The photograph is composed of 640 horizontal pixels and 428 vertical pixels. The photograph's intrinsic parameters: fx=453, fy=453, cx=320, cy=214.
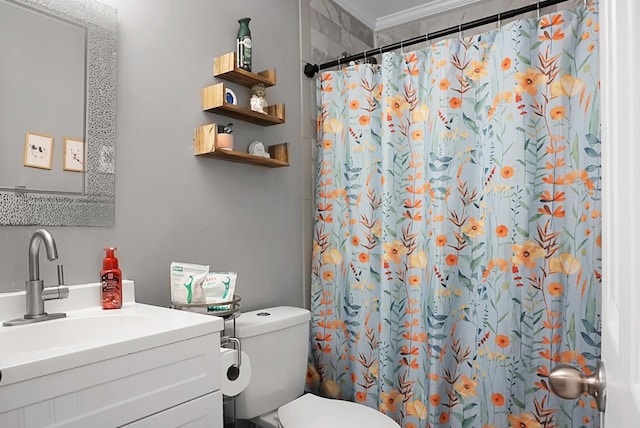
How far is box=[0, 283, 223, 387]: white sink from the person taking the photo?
877mm

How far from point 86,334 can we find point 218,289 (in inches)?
16.0

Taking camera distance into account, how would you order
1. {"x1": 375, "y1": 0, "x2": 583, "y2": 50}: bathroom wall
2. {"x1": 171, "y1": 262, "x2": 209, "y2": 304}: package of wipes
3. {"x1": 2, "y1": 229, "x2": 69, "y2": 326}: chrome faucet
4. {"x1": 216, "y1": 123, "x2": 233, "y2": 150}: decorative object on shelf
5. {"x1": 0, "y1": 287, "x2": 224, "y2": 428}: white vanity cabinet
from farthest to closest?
{"x1": 375, "y1": 0, "x2": 583, "y2": 50}: bathroom wall
{"x1": 216, "y1": 123, "x2": 233, "y2": 150}: decorative object on shelf
{"x1": 171, "y1": 262, "x2": 209, "y2": 304}: package of wipes
{"x1": 2, "y1": 229, "x2": 69, "y2": 326}: chrome faucet
{"x1": 0, "y1": 287, "x2": 224, "y2": 428}: white vanity cabinet

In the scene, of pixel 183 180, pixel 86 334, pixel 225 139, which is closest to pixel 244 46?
pixel 225 139

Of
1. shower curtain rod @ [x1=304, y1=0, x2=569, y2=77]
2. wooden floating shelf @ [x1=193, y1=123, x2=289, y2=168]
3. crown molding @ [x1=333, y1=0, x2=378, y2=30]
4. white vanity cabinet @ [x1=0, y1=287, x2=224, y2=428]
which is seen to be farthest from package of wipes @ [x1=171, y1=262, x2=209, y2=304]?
crown molding @ [x1=333, y1=0, x2=378, y2=30]

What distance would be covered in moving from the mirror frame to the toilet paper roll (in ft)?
1.97

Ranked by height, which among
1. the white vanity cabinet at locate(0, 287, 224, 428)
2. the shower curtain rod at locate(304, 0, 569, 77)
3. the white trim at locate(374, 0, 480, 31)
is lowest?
the white vanity cabinet at locate(0, 287, 224, 428)

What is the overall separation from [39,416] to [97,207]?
29.6 inches

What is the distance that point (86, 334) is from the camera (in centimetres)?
131

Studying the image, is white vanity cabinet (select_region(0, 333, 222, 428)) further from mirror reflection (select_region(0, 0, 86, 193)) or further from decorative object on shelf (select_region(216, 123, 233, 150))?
decorative object on shelf (select_region(216, 123, 233, 150))

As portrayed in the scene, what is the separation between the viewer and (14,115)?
4.24ft

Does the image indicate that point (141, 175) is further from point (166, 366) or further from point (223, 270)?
point (166, 366)

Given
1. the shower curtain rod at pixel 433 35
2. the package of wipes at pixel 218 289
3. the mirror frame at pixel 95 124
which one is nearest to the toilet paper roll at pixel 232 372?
the package of wipes at pixel 218 289

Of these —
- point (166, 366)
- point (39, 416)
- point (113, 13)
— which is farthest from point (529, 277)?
point (113, 13)

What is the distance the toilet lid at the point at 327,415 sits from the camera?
1.59m
